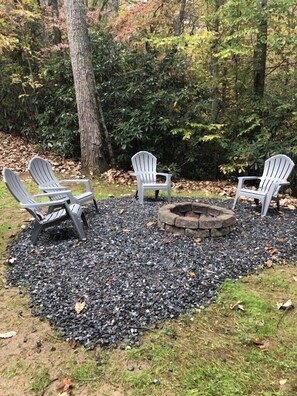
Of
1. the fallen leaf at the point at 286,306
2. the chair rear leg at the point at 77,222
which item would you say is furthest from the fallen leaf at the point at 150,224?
the fallen leaf at the point at 286,306

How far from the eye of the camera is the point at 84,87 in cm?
666

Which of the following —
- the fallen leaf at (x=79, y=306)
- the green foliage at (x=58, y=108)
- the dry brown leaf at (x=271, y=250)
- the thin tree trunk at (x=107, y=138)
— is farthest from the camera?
the green foliage at (x=58, y=108)

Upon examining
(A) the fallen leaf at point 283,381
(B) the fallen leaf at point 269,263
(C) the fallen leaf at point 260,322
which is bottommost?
(B) the fallen leaf at point 269,263

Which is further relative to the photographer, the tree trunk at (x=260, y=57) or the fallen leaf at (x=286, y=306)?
the tree trunk at (x=260, y=57)

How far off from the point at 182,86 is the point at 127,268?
5.54 m

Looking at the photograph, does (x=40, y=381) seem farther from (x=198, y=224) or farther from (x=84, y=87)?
(x=84, y=87)

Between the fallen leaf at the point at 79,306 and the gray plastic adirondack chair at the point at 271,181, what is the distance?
120 inches

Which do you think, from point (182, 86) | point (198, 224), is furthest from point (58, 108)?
point (198, 224)

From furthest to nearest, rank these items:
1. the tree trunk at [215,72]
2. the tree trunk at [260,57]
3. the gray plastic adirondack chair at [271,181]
A: the tree trunk at [215,72], the tree trunk at [260,57], the gray plastic adirondack chair at [271,181]

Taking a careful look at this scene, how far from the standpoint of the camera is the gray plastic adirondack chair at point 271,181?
4.77m

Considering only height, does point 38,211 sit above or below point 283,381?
above

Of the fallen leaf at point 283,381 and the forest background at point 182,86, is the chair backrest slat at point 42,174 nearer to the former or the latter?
the forest background at point 182,86

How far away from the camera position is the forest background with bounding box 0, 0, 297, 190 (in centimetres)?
664

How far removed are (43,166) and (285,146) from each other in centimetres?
447
